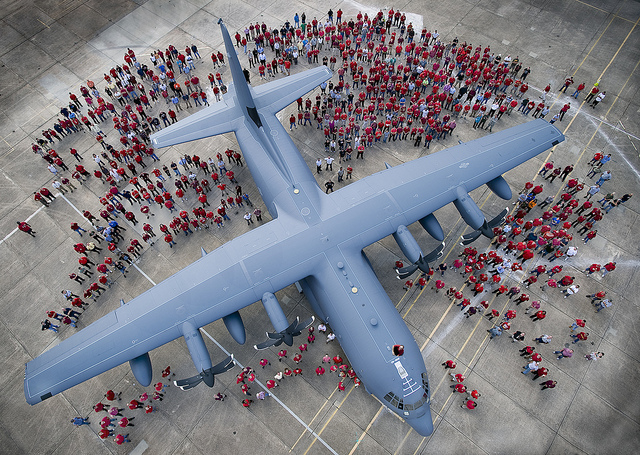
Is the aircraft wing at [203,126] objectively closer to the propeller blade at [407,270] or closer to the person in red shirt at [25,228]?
the person in red shirt at [25,228]

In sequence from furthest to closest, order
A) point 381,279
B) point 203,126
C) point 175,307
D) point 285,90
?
1. point 285,90
2. point 203,126
3. point 381,279
4. point 175,307

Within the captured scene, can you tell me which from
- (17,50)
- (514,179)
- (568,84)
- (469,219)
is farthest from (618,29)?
(17,50)

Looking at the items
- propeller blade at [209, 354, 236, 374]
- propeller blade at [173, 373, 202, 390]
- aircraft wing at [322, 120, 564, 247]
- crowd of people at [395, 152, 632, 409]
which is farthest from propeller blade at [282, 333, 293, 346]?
crowd of people at [395, 152, 632, 409]

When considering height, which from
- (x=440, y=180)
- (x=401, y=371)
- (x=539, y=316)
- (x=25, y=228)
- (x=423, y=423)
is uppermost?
(x=25, y=228)

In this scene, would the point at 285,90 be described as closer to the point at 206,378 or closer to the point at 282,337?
the point at 282,337

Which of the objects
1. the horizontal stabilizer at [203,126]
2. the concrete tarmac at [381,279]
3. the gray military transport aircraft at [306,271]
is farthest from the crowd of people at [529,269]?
the horizontal stabilizer at [203,126]

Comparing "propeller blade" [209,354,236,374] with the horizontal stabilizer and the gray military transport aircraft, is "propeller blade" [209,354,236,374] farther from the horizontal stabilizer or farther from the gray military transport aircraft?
the horizontal stabilizer

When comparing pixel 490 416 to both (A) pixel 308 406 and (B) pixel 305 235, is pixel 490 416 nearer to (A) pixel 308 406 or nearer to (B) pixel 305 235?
(A) pixel 308 406

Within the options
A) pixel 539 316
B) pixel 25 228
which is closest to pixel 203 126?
pixel 25 228
